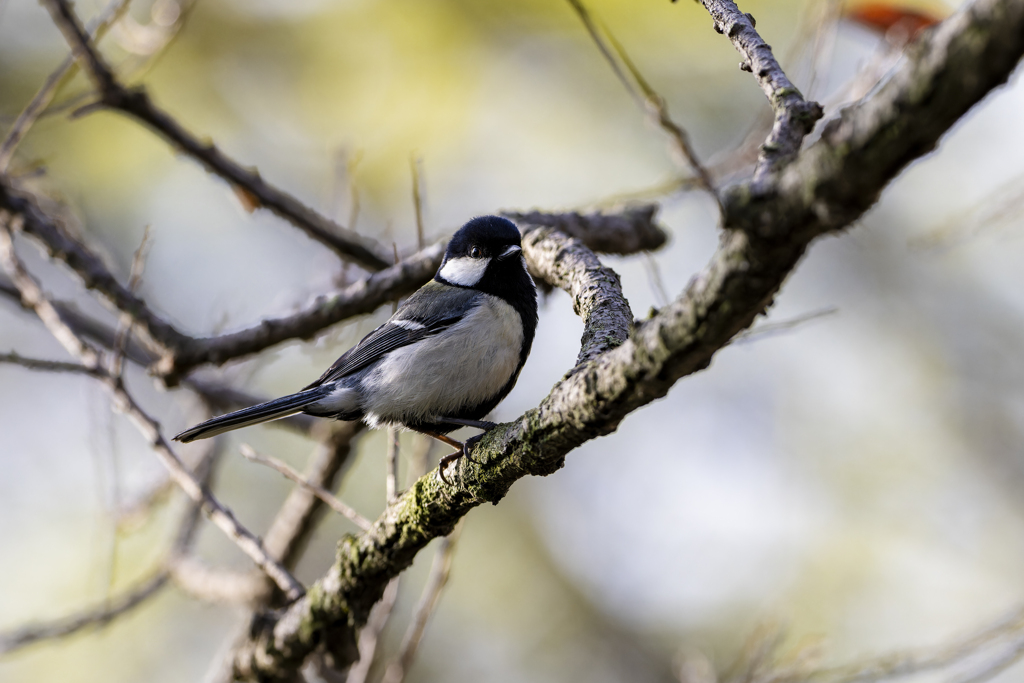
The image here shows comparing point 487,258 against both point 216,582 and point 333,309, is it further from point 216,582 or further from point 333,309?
point 216,582

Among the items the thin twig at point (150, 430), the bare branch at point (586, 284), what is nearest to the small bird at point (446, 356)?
the thin twig at point (150, 430)

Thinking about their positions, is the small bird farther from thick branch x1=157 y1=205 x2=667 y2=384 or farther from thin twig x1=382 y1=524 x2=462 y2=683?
thin twig x1=382 y1=524 x2=462 y2=683

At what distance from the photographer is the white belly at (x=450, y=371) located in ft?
10.4

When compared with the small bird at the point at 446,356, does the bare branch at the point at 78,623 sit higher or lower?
lower

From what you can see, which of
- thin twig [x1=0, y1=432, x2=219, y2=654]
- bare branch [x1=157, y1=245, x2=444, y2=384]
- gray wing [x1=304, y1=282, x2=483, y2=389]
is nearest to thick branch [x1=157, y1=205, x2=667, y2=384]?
bare branch [x1=157, y1=245, x2=444, y2=384]

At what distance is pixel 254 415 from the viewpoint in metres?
3.06

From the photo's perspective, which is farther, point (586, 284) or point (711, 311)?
point (586, 284)

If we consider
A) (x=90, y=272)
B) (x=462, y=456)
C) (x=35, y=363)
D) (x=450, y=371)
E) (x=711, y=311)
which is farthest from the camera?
(x=90, y=272)

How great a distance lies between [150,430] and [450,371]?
1.16m

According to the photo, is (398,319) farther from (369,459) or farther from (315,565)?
(315,565)

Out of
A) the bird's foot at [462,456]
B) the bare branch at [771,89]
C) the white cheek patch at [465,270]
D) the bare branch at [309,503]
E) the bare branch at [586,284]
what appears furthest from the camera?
the bare branch at [309,503]

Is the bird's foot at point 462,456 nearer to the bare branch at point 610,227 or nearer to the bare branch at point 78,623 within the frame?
the bare branch at point 610,227

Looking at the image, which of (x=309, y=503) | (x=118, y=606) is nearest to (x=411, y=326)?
(x=309, y=503)

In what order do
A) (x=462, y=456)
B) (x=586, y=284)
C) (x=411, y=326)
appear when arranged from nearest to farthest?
(x=462, y=456) → (x=586, y=284) → (x=411, y=326)
